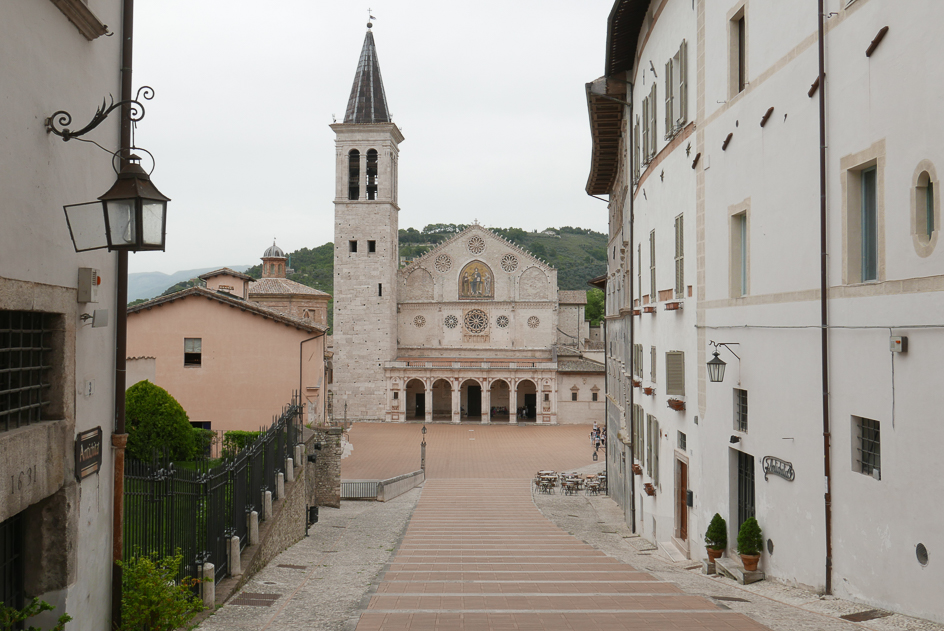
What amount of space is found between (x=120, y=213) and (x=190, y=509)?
521 centimetres

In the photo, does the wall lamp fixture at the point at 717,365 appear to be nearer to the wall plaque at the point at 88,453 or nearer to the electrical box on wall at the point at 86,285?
the wall plaque at the point at 88,453

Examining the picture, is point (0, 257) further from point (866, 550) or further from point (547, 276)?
point (547, 276)

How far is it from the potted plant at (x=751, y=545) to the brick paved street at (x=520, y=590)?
3.60 ft

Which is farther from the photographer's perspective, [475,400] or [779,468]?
[475,400]

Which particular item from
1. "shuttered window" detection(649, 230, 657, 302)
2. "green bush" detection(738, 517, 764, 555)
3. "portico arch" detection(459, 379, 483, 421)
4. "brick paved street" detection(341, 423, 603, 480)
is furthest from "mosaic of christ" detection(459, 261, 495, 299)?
"green bush" detection(738, 517, 764, 555)

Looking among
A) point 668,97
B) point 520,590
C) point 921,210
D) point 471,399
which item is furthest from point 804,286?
point 471,399

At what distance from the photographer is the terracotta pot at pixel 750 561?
9.66 metres

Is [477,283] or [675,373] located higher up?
[477,283]

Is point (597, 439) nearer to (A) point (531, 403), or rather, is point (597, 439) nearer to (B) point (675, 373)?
(A) point (531, 403)

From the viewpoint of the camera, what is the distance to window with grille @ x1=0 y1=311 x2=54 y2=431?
16.5ft

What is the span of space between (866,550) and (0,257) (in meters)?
7.76

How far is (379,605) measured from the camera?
8617 mm

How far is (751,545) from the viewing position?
9.69m

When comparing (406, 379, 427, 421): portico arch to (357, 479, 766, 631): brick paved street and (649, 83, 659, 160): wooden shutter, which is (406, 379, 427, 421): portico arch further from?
(649, 83, 659, 160): wooden shutter
